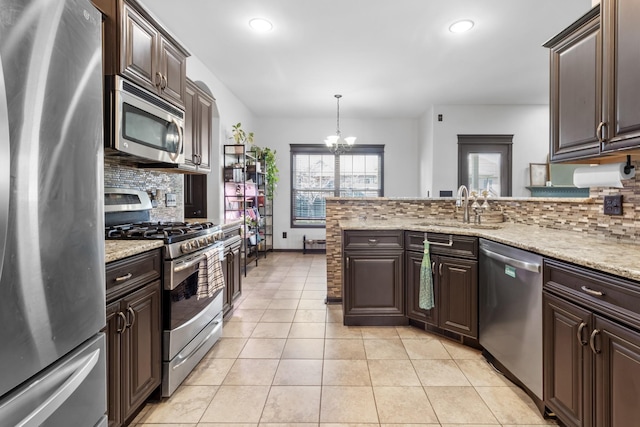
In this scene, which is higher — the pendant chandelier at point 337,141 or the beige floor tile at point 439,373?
the pendant chandelier at point 337,141

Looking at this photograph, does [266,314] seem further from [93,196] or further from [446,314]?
[93,196]

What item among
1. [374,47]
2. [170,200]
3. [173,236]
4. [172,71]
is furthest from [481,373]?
[374,47]

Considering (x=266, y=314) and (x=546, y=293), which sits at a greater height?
(x=546, y=293)

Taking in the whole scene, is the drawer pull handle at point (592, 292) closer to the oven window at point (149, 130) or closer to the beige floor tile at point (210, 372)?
the beige floor tile at point (210, 372)

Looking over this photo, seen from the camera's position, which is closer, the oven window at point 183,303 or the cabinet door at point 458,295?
the oven window at point 183,303

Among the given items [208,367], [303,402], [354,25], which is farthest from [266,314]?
[354,25]

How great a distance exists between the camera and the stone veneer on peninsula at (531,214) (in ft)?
6.07

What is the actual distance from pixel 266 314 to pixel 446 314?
167 centimetres

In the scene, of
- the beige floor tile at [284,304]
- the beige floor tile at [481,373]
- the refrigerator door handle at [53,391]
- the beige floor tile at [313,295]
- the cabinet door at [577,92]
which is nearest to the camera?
the refrigerator door handle at [53,391]

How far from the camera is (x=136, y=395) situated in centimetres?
154

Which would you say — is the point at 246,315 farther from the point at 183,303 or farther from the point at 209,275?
the point at 183,303

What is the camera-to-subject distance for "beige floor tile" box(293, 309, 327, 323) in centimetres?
299

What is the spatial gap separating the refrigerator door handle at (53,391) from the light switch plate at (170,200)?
2.07 metres

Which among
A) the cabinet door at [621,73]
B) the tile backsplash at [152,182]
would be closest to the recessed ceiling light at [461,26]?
the cabinet door at [621,73]
